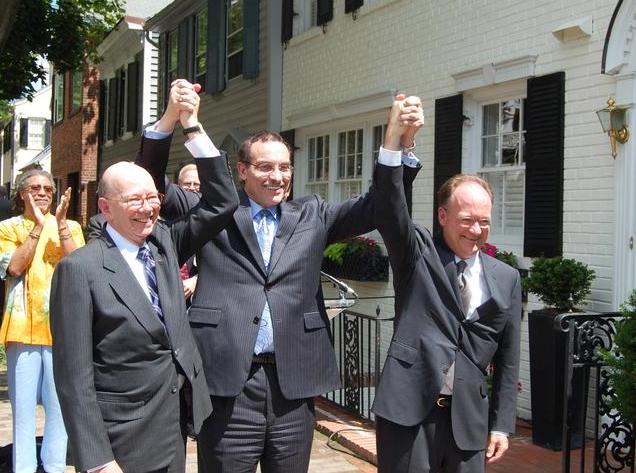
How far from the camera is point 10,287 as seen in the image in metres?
4.97

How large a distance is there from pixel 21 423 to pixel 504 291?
3258 mm

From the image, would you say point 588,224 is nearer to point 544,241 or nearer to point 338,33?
point 544,241

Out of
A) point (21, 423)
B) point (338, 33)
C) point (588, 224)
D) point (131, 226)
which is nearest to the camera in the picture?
point (131, 226)

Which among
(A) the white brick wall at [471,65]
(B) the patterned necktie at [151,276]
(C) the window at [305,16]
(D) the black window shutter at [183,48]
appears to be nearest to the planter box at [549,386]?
(A) the white brick wall at [471,65]

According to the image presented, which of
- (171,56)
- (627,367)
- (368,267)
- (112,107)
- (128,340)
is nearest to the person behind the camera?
(128,340)

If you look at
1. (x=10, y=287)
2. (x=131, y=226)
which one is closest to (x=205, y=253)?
(x=131, y=226)

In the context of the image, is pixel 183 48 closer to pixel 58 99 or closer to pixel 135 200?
pixel 58 99

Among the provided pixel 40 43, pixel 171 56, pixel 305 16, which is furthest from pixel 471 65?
pixel 171 56

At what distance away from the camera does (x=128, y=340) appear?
9.00ft

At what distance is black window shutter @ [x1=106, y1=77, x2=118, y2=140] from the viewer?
21.4m

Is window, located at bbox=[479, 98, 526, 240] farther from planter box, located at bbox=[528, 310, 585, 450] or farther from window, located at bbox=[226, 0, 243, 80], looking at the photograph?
window, located at bbox=[226, 0, 243, 80]

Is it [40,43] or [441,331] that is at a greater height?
[40,43]

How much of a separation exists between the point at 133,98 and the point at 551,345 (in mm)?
15482

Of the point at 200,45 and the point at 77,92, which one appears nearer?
the point at 200,45
